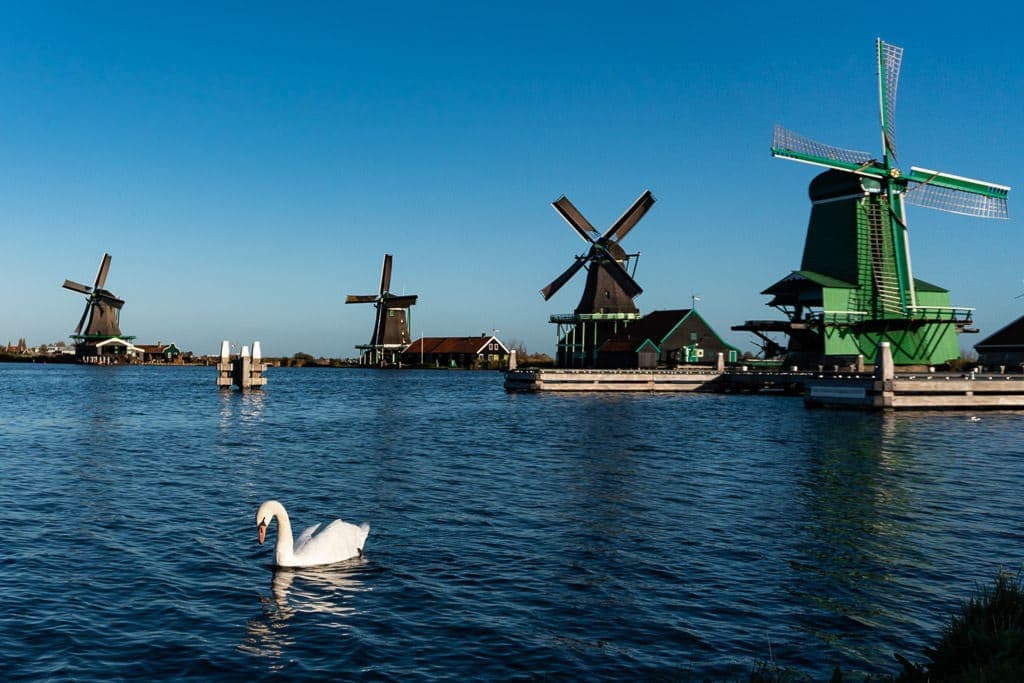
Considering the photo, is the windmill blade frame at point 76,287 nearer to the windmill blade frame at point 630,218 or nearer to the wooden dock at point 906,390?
the windmill blade frame at point 630,218

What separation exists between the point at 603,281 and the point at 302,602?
6601 cm

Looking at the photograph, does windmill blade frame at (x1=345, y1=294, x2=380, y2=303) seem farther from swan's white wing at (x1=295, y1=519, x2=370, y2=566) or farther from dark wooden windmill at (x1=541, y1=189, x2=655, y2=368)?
swan's white wing at (x1=295, y1=519, x2=370, y2=566)

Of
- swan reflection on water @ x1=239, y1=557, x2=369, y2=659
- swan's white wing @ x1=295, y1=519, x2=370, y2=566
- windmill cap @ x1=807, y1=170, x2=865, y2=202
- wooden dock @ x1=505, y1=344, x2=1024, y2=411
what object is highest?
windmill cap @ x1=807, y1=170, x2=865, y2=202

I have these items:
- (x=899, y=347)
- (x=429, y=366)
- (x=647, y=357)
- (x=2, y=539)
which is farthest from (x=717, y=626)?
(x=429, y=366)

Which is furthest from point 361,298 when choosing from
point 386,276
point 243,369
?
point 243,369

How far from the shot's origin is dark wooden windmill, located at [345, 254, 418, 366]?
12775 cm

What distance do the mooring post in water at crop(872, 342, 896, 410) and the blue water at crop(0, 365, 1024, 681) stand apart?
12192 millimetres

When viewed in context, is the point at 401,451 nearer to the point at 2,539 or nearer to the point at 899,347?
the point at 2,539

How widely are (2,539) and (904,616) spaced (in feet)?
45.6

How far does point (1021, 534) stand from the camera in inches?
551

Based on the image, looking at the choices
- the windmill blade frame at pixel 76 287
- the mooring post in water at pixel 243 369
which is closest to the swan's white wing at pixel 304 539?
the mooring post in water at pixel 243 369

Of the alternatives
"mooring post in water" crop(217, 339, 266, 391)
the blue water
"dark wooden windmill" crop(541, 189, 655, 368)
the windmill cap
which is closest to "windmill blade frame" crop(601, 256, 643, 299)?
"dark wooden windmill" crop(541, 189, 655, 368)

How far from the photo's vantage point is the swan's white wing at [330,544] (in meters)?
11.9

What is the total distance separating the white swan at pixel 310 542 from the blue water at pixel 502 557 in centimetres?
21
